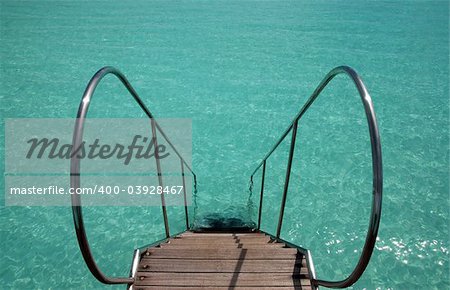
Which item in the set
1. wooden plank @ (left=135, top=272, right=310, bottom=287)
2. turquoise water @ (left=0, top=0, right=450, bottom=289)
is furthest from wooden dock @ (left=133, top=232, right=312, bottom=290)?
turquoise water @ (left=0, top=0, right=450, bottom=289)

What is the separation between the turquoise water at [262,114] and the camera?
185 inches

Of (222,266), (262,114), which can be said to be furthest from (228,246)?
(262,114)

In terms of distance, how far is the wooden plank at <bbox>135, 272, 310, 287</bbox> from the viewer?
1968 millimetres

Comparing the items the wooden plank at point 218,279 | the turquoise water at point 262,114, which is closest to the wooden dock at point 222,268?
the wooden plank at point 218,279

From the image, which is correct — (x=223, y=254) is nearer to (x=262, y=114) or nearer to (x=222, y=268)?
(x=222, y=268)

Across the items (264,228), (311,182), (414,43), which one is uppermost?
(414,43)

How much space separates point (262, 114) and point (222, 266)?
Result: 6.30 m

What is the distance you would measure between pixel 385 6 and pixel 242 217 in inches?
869

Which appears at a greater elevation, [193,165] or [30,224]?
[193,165]

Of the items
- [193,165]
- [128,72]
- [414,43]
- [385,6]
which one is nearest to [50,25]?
[128,72]

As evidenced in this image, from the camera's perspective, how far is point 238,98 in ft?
29.3

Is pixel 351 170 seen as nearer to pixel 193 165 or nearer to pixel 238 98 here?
pixel 193 165

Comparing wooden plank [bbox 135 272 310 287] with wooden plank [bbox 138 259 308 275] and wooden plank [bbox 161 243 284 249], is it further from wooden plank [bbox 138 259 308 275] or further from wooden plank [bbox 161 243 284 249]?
wooden plank [bbox 161 243 284 249]

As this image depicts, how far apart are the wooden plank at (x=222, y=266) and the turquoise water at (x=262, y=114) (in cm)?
254
